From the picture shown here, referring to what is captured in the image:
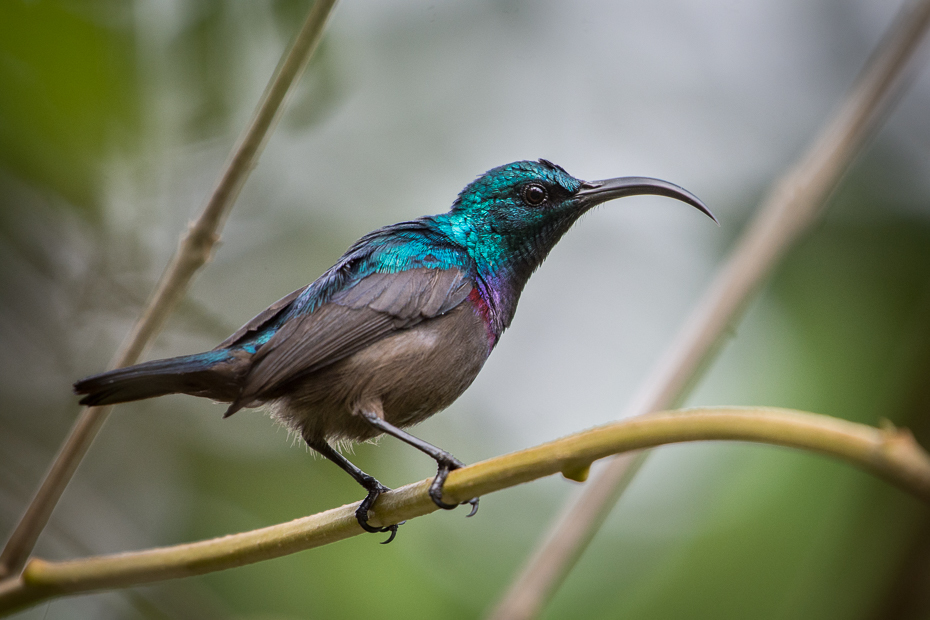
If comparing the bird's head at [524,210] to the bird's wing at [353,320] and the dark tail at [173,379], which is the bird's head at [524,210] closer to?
the bird's wing at [353,320]

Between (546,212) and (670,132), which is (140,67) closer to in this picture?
(546,212)

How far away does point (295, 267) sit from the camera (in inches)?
156

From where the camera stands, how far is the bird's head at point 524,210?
3.39m

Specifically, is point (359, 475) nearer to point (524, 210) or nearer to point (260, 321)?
point (260, 321)

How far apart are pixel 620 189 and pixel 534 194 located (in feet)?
1.19

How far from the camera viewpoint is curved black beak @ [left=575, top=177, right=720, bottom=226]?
312 cm

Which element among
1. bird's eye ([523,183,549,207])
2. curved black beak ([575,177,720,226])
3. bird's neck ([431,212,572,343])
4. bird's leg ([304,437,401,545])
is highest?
curved black beak ([575,177,720,226])

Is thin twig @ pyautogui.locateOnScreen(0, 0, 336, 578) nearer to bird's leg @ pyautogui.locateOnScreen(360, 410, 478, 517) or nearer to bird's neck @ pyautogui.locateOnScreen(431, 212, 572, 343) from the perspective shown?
bird's leg @ pyautogui.locateOnScreen(360, 410, 478, 517)

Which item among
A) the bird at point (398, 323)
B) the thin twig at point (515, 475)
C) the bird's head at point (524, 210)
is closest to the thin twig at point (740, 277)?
the bird at point (398, 323)

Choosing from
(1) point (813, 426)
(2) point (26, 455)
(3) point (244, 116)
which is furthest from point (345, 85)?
(1) point (813, 426)

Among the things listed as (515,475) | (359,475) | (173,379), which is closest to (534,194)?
(359,475)

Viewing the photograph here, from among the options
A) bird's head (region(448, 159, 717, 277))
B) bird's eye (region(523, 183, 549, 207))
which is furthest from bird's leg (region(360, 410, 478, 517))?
bird's eye (region(523, 183, 549, 207))

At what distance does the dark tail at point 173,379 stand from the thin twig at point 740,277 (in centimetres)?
127

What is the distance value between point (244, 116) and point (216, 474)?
1.80m
